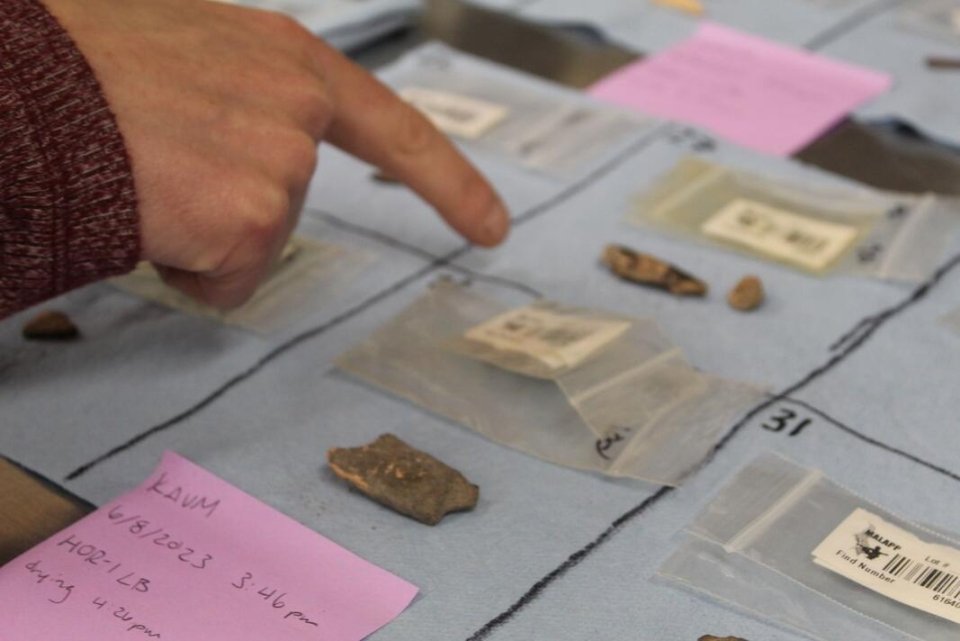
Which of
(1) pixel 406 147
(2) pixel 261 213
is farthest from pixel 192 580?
(1) pixel 406 147

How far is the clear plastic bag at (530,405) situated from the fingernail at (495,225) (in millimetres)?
74

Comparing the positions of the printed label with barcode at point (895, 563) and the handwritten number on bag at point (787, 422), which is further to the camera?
the handwritten number on bag at point (787, 422)

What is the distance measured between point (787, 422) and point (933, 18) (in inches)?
29.8

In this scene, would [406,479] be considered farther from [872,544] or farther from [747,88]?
[747,88]

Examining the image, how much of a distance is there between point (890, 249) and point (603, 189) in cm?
24

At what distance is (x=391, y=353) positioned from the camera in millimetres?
851

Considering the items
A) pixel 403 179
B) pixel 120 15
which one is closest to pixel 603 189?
pixel 403 179

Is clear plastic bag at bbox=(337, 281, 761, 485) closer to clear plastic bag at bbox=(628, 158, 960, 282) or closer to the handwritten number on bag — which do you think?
the handwritten number on bag

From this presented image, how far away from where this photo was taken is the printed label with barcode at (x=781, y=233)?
96 cm

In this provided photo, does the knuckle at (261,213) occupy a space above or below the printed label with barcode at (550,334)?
above

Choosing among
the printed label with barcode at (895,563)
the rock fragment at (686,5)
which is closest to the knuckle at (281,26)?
the printed label with barcode at (895,563)

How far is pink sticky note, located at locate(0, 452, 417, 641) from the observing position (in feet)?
2.06

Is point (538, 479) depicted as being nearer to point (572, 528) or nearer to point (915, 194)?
point (572, 528)

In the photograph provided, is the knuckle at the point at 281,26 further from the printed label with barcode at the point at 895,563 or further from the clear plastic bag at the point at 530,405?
the printed label with barcode at the point at 895,563
